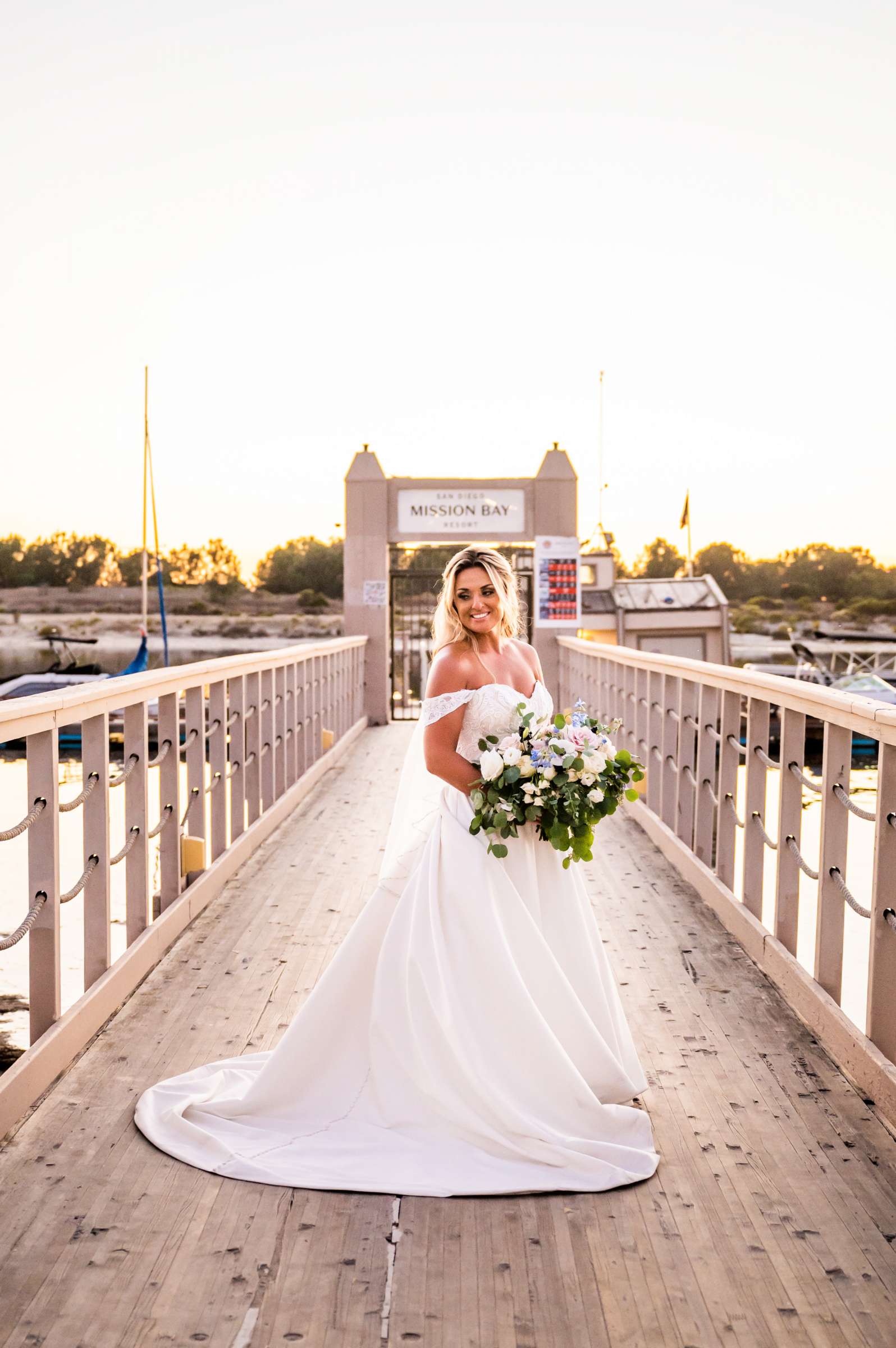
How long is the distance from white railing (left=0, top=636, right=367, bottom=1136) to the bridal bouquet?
49.5 inches

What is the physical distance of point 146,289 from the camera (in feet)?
77.7

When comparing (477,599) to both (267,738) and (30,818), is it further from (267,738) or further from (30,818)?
(267,738)

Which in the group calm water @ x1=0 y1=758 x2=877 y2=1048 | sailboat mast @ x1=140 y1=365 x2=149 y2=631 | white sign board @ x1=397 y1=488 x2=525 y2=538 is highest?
sailboat mast @ x1=140 y1=365 x2=149 y2=631

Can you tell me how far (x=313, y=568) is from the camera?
252ft

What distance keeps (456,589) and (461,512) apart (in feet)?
38.4

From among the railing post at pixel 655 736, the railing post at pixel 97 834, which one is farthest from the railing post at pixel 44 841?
the railing post at pixel 655 736

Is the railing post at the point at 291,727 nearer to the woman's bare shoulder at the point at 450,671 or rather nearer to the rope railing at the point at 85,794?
the rope railing at the point at 85,794

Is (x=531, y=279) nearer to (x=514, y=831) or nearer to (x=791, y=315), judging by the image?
(x=791, y=315)

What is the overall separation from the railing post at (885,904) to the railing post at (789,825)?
30.8 inches

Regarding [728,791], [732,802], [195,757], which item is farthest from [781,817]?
[195,757]

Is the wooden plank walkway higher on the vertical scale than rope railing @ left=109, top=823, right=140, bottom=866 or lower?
lower

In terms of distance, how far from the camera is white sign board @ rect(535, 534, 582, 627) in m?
14.4

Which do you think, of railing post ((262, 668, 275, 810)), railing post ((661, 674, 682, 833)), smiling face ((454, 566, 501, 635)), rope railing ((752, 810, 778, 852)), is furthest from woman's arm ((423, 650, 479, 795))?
railing post ((262, 668, 275, 810))

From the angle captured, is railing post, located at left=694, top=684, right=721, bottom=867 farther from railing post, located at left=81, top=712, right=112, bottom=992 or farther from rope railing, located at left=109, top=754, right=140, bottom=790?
railing post, located at left=81, top=712, right=112, bottom=992
